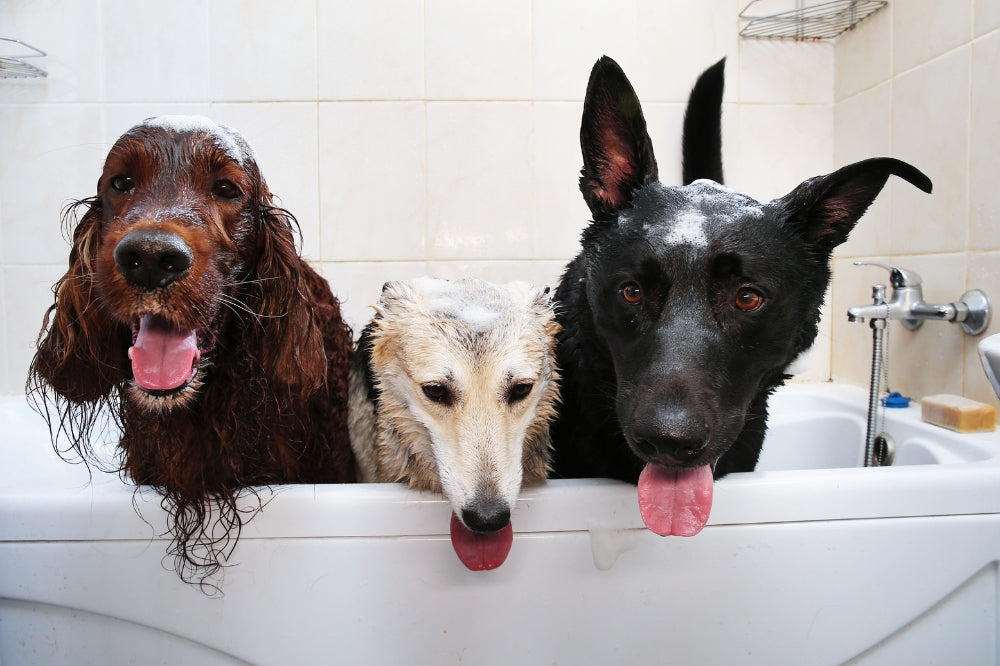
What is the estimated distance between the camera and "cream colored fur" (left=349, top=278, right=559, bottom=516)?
36.3 inches

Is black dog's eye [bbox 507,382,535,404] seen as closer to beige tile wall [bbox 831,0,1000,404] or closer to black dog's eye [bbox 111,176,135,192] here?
black dog's eye [bbox 111,176,135,192]

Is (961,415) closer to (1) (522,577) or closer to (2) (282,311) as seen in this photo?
(1) (522,577)

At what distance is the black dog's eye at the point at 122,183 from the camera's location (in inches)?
37.0

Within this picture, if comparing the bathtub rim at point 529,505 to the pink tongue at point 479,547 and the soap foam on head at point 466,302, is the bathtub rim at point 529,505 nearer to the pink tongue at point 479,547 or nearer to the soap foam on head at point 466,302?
the pink tongue at point 479,547

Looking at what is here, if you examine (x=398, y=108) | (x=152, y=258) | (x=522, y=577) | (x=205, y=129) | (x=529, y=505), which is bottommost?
(x=522, y=577)

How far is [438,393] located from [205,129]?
0.61 m

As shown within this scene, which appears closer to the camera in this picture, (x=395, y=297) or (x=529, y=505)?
(x=529, y=505)

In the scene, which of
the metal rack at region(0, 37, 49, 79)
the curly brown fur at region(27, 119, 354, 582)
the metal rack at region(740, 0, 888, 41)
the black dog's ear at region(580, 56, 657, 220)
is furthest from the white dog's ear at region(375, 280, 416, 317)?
the metal rack at region(0, 37, 49, 79)

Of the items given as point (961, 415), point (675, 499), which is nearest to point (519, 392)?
point (675, 499)

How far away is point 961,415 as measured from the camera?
1.40m

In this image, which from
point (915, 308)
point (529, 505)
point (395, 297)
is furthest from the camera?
point (915, 308)

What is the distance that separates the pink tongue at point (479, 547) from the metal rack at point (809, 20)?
201cm

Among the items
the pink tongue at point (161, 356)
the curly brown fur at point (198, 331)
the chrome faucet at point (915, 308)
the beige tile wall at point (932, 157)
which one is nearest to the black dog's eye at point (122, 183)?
the curly brown fur at point (198, 331)

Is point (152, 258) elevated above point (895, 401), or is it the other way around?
point (152, 258)
